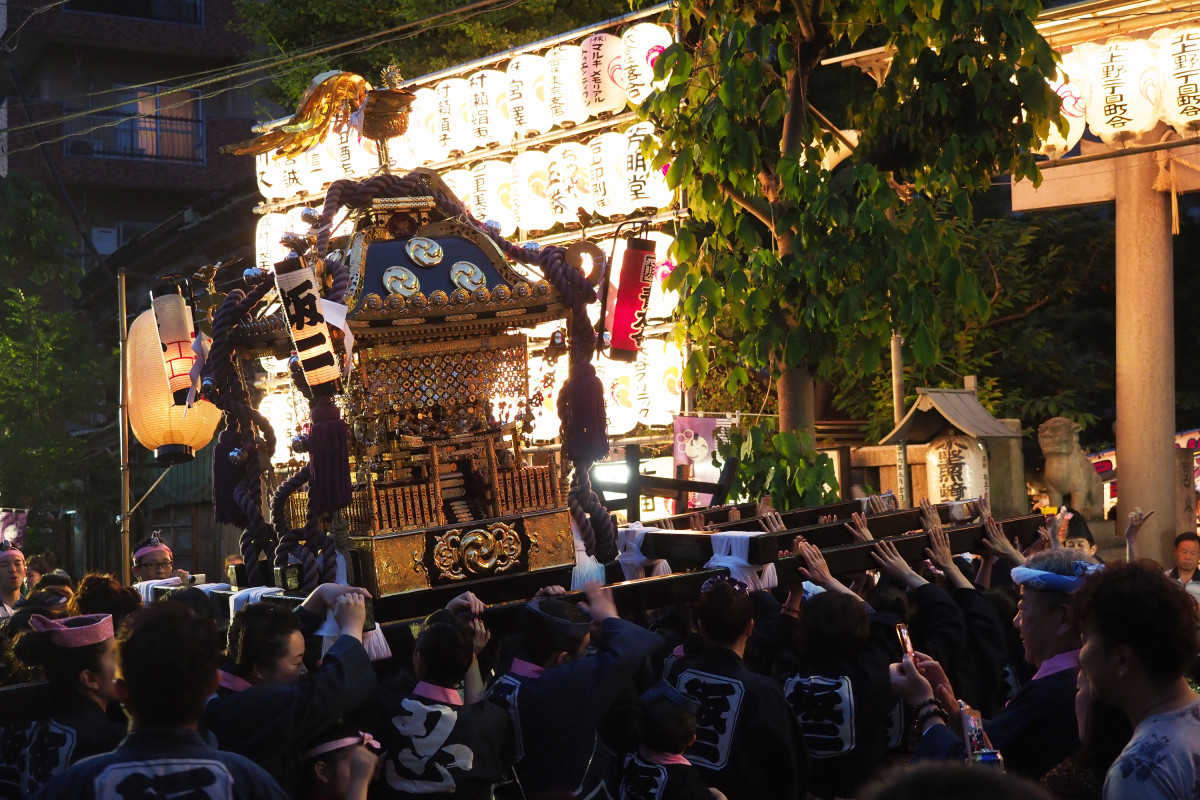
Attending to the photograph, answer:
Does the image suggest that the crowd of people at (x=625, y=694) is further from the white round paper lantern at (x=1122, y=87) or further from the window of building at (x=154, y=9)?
the window of building at (x=154, y=9)

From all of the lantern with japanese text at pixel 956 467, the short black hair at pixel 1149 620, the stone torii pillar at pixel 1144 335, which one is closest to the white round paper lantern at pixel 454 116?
the lantern with japanese text at pixel 956 467

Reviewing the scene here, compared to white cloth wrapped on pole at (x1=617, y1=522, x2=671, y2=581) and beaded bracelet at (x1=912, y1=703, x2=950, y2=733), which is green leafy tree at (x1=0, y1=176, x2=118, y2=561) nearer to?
white cloth wrapped on pole at (x1=617, y1=522, x2=671, y2=581)

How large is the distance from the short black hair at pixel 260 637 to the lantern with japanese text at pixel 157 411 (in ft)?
18.1

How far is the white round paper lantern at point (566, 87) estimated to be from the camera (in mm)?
12586

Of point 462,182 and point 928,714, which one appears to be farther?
point 462,182

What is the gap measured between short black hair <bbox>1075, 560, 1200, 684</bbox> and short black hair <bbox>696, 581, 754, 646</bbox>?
67.5 inches

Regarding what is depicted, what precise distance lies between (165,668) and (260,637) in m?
1.06

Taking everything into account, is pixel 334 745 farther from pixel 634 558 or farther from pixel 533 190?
pixel 533 190

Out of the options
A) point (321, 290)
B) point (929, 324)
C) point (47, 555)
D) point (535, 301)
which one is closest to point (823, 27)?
point (929, 324)

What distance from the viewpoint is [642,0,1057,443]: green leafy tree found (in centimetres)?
827

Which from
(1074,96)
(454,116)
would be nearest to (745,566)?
(1074,96)

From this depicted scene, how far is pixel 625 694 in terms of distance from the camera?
176 inches

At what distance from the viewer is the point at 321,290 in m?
5.84

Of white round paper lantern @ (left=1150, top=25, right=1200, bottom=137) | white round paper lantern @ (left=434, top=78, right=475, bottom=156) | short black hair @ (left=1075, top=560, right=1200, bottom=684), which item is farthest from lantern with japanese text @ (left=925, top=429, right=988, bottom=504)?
short black hair @ (left=1075, top=560, right=1200, bottom=684)
